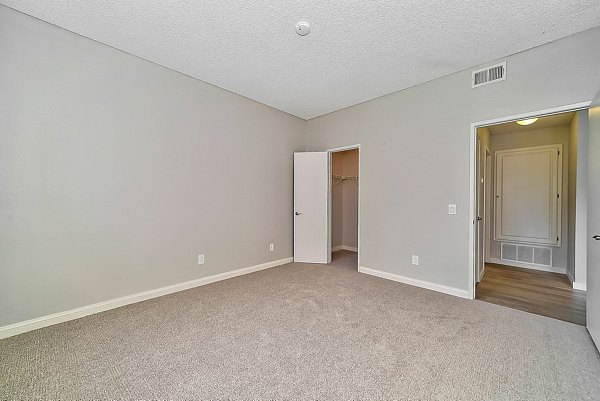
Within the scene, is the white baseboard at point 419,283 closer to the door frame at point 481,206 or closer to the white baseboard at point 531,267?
the door frame at point 481,206

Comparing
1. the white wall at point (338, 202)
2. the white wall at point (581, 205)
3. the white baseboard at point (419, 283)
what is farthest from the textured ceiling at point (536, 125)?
A: the white wall at point (338, 202)

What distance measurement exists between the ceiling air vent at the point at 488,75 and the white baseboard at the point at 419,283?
2.47 meters

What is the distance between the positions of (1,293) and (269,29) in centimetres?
326

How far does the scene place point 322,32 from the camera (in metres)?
2.42

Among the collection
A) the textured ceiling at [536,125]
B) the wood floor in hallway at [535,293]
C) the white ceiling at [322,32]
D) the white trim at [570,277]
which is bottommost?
the wood floor in hallway at [535,293]

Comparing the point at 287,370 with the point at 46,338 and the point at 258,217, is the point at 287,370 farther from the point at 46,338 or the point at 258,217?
the point at 258,217

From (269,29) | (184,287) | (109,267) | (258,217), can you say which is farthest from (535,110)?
(109,267)

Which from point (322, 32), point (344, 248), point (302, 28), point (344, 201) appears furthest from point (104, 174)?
point (344, 248)

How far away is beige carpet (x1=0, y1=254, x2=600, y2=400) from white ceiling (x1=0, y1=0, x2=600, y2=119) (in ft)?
8.98

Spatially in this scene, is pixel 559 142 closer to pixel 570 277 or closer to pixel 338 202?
pixel 570 277

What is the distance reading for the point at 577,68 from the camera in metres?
2.41

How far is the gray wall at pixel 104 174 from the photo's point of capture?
2232 mm

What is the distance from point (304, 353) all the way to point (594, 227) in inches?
101

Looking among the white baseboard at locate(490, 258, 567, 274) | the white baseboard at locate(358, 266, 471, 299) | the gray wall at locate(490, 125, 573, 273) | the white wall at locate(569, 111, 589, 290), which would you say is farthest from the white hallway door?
the white baseboard at locate(490, 258, 567, 274)
